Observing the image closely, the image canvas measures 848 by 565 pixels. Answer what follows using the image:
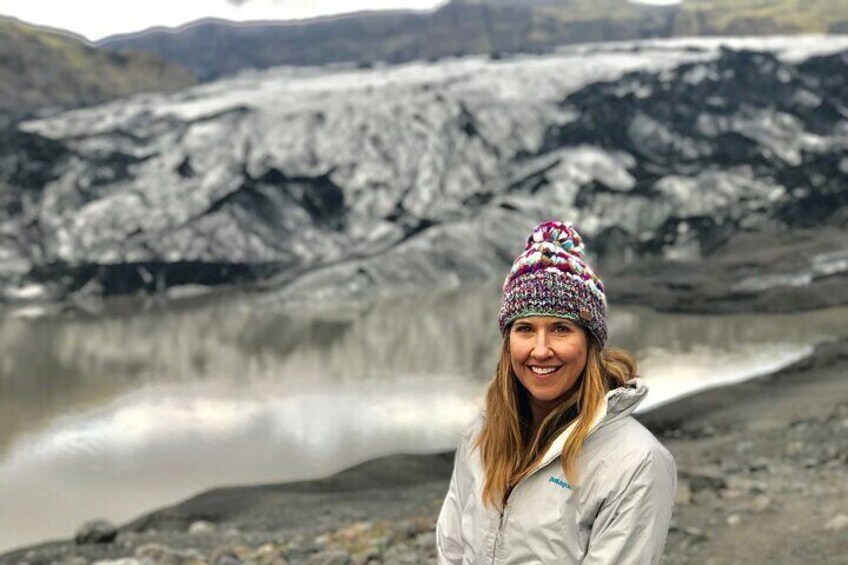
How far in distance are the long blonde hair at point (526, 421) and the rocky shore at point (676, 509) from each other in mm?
3653

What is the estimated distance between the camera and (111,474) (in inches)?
405

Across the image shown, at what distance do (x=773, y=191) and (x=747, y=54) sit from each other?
7982 mm

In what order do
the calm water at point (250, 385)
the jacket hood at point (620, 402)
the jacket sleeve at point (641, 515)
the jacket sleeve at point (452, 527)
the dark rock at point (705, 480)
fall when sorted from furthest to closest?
1. the calm water at point (250, 385)
2. the dark rock at point (705, 480)
3. the jacket sleeve at point (452, 527)
4. the jacket hood at point (620, 402)
5. the jacket sleeve at point (641, 515)

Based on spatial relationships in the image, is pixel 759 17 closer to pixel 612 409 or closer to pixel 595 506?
pixel 612 409

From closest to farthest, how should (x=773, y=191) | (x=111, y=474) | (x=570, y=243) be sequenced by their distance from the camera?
(x=570, y=243), (x=111, y=474), (x=773, y=191)

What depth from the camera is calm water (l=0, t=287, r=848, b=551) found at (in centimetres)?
1019

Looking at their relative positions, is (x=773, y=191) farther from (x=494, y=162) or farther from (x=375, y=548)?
(x=375, y=548)

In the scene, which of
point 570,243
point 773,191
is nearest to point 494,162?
point 773,191

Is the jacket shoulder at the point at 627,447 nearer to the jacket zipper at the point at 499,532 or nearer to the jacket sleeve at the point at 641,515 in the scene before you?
the jacket sleeve at the point at 641,515

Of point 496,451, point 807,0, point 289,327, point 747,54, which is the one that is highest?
point 807,0

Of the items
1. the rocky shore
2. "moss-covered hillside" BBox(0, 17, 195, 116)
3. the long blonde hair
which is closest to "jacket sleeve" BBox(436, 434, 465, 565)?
the long blonde hair

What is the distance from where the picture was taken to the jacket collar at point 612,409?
1734 mm

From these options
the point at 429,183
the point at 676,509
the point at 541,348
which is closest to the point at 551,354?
the point at 541,348

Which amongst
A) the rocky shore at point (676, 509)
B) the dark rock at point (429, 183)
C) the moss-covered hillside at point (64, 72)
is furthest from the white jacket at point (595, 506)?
the moss-covered hillside at point (64, 72)
